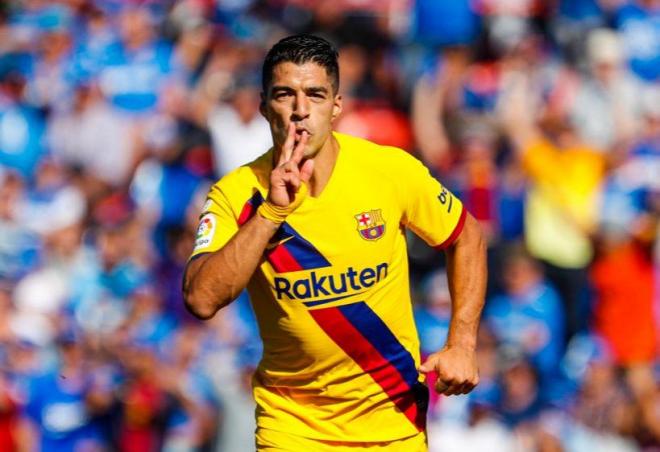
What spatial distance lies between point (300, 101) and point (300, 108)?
0.11 feet

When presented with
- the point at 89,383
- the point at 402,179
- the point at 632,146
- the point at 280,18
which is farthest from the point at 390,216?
the point at 280,18

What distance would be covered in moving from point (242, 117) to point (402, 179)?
7.04 meters

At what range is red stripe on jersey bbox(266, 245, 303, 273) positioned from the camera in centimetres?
630

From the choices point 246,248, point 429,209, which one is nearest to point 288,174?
point 246,248

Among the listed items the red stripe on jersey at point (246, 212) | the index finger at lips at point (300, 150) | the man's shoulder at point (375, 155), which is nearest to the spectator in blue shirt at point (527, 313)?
the man's shoulder at point (375, 155)

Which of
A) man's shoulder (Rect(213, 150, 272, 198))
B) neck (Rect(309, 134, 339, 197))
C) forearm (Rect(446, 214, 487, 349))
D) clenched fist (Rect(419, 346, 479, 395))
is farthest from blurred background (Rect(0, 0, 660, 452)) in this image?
man's shoulder (Rect(213, 150, 272, 198))

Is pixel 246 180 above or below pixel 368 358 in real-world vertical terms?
above

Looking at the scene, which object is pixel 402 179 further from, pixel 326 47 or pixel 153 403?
pixel 153 403

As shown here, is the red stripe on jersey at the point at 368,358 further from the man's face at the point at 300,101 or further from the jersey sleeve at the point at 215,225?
the man's face at the point at 300,101

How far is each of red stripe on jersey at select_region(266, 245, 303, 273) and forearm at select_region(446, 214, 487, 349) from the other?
793mm

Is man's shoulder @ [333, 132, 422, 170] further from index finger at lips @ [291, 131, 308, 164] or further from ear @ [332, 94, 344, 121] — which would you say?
index finger at lips @ [291, 131, 308, 164]

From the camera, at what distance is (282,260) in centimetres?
631

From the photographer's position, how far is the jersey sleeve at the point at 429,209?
652 cm

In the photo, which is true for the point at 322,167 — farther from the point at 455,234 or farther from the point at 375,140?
the point at 375,140
